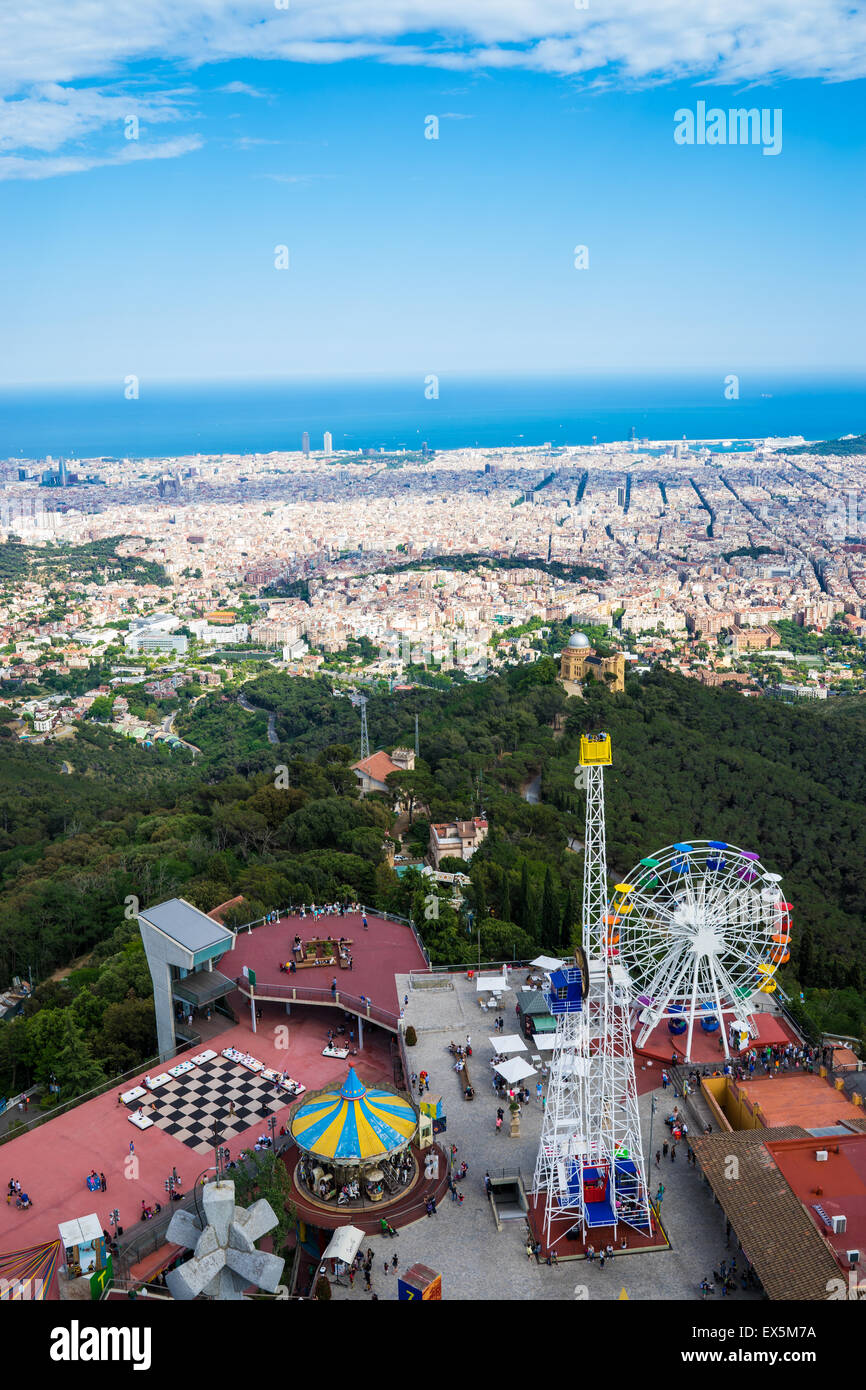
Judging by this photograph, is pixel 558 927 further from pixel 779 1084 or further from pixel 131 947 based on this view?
pixel 131 947

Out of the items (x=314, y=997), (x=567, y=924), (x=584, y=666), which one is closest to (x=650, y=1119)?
(x=314, y=997)

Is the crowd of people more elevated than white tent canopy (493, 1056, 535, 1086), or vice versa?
white tent canopy (493, 1056, 535, 1086)

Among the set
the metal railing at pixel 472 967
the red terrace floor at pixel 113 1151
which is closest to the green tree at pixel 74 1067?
the red terrace floor at pixel 113 1151

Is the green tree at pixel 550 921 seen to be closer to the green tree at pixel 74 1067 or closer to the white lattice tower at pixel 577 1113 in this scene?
the white lattice tower at pixel 577 1113

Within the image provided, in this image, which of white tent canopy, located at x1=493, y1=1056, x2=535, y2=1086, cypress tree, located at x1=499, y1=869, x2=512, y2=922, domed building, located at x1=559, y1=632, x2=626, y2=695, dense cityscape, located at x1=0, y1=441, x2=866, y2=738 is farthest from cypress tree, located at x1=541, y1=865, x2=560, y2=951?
dense cityscape, located at x1=0, y1=441, x2=866, y2=738

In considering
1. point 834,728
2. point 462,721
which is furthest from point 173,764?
point 834,728

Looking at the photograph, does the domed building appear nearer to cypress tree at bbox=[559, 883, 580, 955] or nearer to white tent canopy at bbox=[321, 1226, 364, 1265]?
cypress tree at bbox=[559, 883, 580, 955]

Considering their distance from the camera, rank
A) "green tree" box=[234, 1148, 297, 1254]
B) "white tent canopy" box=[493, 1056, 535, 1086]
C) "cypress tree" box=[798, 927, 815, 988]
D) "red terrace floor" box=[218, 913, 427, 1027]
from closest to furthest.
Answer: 1. "green tree" box=[234, 1148, 297, 1254]
2. "white tent canopy" box=[493, 1056, 535, 1086]
3. "red terrace floor" box=[218, 913, 427, 1027]
4. "cypress tree" box=[798, 927, 815, 988]

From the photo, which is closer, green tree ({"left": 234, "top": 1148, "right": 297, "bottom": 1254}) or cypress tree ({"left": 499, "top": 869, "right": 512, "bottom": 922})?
green tree ({"left": 234, "top": 1148, "right": 297, "bottom": 1254})
